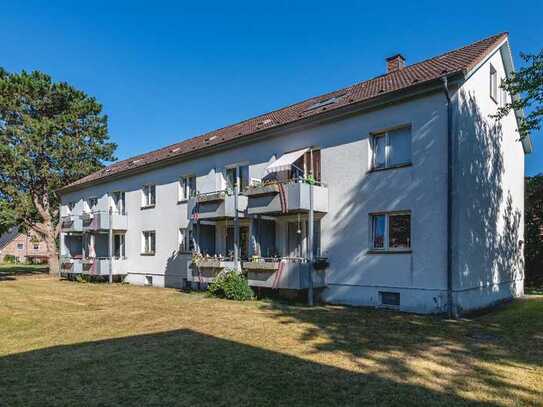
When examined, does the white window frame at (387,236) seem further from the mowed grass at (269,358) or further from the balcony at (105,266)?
the balcony at (105,266)

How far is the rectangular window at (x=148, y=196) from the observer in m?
26.6

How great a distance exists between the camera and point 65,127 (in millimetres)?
34406

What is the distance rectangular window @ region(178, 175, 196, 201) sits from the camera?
23719mm

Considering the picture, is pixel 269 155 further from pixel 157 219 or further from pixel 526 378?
pixel 526 378

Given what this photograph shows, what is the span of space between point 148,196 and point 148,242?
3.00 m

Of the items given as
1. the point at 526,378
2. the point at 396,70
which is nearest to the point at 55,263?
the point at 396,70

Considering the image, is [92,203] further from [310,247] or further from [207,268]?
[310,247]

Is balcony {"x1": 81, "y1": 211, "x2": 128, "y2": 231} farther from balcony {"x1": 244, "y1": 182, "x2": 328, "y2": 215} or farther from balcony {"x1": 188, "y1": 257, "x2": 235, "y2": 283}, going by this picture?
balcony {"x1": 244, "y1": 182, "x2": 328, "y2": 215}

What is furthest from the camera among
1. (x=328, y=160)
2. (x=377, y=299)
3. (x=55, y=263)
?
(x=55, y=263)

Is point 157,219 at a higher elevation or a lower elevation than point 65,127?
lower

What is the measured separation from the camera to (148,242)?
26.8 m

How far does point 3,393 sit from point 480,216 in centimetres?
1506

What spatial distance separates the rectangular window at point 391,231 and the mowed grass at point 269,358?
2.44m

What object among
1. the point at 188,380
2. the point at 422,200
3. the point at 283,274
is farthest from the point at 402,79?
the point at 188,380
